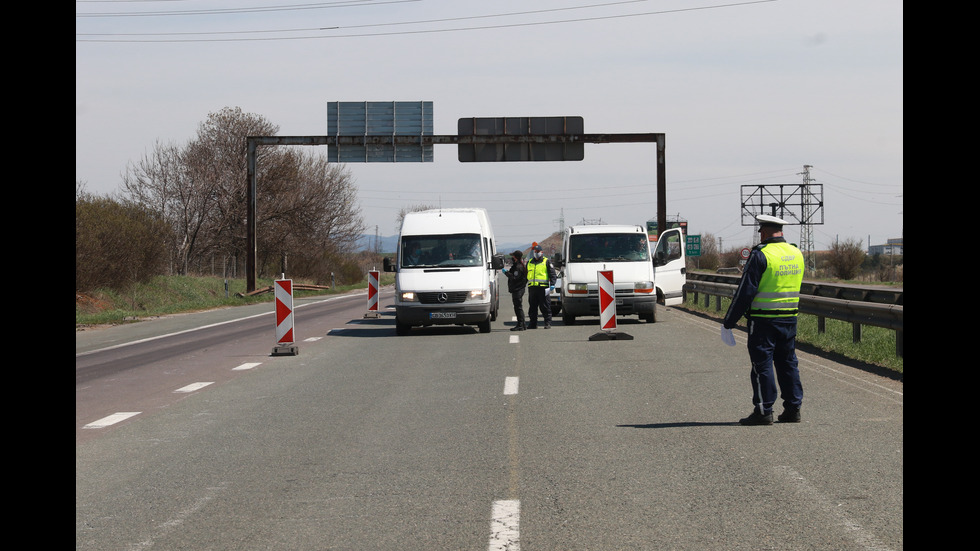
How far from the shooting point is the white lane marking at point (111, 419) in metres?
9.57

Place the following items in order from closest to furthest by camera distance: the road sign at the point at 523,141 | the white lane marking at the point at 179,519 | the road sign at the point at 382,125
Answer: the white lane marking at the point at 179,519 < the road sign at the point at 523,141 < the road sign at the point at 382,125

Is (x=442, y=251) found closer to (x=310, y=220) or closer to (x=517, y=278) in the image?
(x=517, y=278)

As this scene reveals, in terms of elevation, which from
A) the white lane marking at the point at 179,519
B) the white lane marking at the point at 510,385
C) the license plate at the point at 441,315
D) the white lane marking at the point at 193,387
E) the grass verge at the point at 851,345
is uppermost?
the license plate at the point at 441,315

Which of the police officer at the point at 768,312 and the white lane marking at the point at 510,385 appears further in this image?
the white lane marking at the point at 510,385

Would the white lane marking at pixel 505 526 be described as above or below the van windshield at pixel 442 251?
below

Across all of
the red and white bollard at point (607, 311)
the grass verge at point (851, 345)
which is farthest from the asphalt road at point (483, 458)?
the red and white bollard at point (607, 311)

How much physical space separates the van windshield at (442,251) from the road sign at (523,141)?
17557mm

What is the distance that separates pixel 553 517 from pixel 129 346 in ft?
50.4

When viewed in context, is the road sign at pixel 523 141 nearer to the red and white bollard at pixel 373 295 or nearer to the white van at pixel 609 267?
the red and white bollard at pixel 373 295

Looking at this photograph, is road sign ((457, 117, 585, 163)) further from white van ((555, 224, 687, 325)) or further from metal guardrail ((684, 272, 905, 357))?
white van ((555, 224, 687, 325))

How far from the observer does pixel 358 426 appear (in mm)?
9102

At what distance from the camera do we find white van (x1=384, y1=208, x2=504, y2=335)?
19.9 metres
